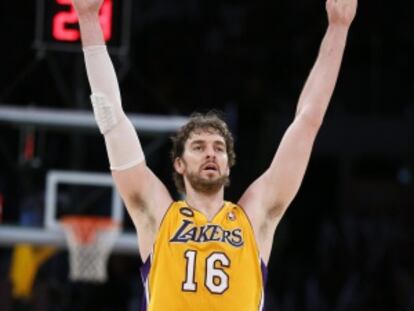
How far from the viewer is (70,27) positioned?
29.3 ft

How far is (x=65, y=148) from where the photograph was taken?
12.6m

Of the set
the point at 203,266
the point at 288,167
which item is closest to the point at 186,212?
the point at 203,266

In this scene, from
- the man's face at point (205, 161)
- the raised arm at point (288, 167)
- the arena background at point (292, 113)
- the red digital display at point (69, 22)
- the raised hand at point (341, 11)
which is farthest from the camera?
the arena background at point (292, 113)

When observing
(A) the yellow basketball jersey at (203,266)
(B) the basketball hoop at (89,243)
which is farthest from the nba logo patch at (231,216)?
(B) the basketball hoop at (89,243)

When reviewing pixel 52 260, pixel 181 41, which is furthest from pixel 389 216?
pixel 52 260

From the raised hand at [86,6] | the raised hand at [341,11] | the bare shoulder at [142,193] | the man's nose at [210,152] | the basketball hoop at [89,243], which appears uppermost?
the raised hand at [341,11]

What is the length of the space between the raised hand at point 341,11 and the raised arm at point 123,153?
1088 mm

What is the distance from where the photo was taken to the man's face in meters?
4.56

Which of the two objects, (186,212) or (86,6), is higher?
(86,6)

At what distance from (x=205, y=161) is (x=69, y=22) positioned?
15.3 feet

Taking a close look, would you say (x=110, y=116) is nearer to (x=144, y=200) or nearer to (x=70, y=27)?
(x=144, y=200)

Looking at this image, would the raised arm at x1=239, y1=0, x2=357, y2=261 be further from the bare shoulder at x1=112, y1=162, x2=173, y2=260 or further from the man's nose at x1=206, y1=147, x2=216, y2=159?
the bare shoulder at x1=112, y1=162, x2=173, y2=260

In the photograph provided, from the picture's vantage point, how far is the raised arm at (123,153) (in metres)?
4.59

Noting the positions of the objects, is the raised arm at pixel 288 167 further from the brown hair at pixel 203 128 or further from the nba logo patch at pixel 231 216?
the brown hair at pixel 203 128
